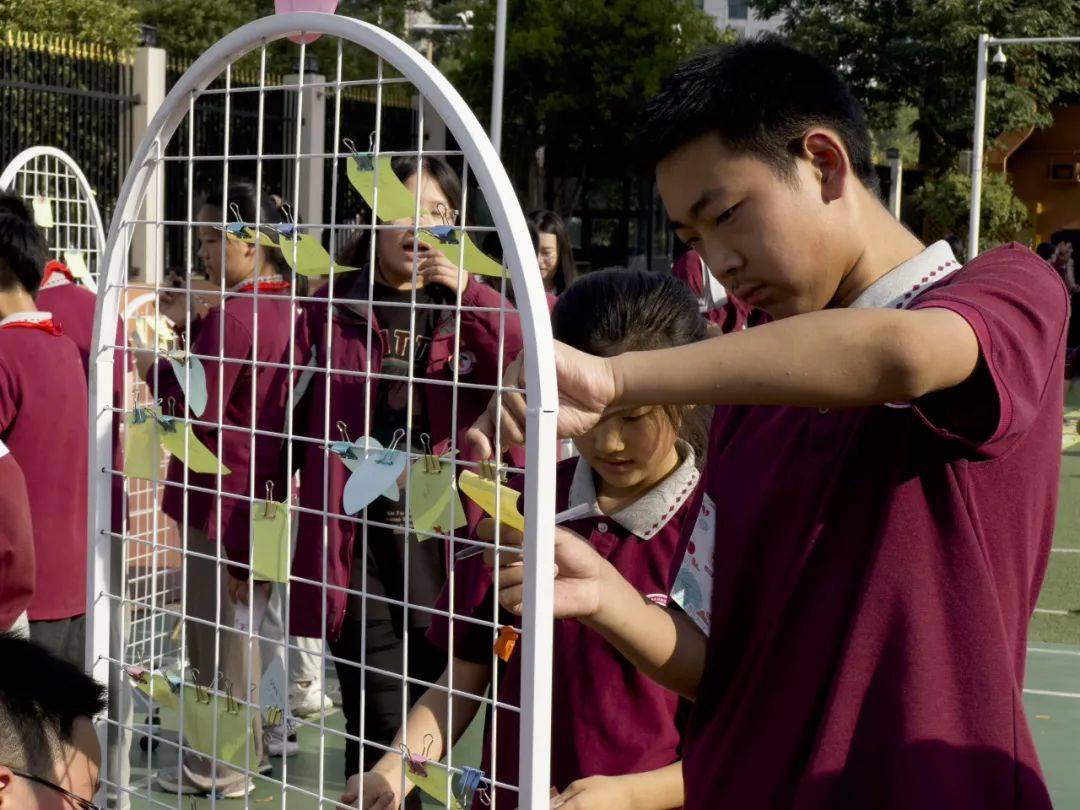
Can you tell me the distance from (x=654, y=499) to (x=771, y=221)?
0.74 m

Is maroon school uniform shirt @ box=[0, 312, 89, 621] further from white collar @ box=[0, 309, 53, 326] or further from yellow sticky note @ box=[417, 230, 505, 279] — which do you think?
yellow sticky note @ box=[417, 230, 505, 279]

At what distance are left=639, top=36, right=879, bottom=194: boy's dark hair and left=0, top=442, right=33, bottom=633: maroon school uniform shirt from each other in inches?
72.5

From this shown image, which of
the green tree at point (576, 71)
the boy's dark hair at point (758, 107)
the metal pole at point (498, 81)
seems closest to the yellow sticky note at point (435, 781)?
the boy's dark hair at point (758, 107)

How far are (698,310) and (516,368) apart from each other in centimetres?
72

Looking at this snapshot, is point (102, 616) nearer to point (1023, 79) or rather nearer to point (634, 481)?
point (634, 481)

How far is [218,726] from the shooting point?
1979mm

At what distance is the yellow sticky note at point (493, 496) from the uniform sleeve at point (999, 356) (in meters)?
0.48

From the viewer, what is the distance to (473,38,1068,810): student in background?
123 cm

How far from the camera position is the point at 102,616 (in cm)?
212

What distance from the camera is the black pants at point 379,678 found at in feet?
10.3

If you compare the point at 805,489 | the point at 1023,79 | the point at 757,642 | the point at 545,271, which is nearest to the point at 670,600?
the point at 757,642

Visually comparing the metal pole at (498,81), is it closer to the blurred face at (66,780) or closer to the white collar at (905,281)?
the blurred face at (66,780)

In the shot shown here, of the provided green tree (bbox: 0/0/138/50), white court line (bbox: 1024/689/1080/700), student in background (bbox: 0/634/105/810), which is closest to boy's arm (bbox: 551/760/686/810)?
student in background (bbox: 0/634/105/810)

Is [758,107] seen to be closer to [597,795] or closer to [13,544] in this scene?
[597,795]
